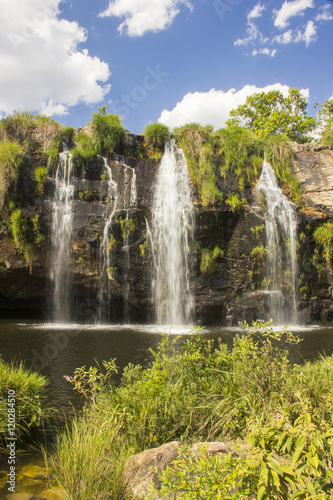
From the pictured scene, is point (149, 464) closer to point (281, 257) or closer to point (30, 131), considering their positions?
point (281, 257)

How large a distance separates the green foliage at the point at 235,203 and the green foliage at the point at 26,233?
8.18 metres

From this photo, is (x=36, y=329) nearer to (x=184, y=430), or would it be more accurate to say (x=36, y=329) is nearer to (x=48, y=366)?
(x=48, y=366)

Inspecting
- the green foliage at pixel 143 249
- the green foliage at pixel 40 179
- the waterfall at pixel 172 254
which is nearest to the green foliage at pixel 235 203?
the waterfall at pixel 172 254

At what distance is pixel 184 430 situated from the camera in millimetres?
3543

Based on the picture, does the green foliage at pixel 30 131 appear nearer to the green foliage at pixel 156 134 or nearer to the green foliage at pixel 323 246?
the green foliage at pixel 156 134

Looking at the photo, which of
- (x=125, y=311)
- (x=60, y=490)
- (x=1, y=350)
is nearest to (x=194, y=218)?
(x=125, y=311)

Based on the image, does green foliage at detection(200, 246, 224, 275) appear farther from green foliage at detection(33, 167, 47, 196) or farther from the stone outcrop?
the stone outcrop

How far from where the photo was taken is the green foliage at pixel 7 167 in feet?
44.2

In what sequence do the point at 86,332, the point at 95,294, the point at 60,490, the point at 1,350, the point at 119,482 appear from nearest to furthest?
1. the point at 119,482
2. the point at 60,490
3. the point at 1,350
4. the point at 86,332
5. the point at 95,294

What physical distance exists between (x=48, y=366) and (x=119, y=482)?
4758 mm

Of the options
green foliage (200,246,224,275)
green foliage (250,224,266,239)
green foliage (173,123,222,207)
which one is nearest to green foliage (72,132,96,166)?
green foliage (173,123,222,207)

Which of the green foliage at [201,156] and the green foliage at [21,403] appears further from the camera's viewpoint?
the green foliage at [201,156]

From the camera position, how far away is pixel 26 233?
13.6 meters

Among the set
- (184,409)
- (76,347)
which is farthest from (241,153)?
(184,409)
